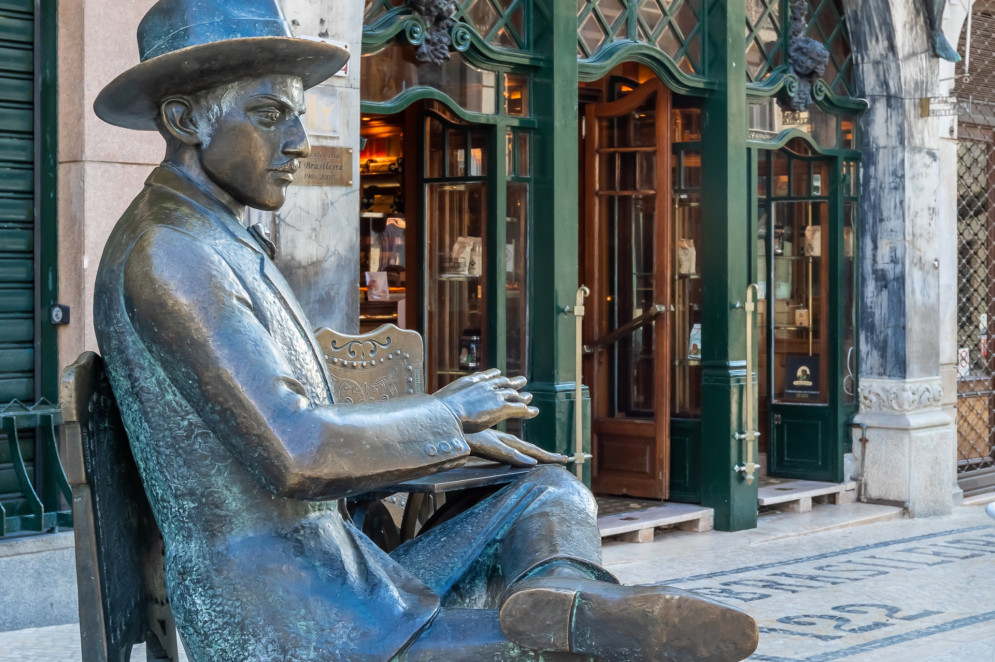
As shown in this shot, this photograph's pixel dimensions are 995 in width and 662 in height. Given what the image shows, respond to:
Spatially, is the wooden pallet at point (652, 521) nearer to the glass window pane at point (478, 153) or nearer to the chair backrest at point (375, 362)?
the glass window pane at point (478, 153)

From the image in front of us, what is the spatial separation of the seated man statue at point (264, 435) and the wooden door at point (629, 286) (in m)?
7.11

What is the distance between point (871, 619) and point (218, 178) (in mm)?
5186

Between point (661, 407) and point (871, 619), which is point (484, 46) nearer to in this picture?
point (661, 407)

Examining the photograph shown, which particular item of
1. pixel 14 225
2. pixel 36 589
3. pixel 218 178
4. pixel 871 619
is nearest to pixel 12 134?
pixel 14 225

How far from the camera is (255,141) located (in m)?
2.91

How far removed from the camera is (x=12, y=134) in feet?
22.2

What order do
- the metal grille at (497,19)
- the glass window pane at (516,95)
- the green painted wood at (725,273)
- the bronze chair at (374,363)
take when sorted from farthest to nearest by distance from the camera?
the green painted wood at (725,273), the glass window pane at (516,95), the metal grille at (497,19), the bronze chair at (374,363)

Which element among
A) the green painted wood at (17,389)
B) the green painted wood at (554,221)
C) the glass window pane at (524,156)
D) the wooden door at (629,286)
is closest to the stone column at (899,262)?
the wooden door at (629,286)

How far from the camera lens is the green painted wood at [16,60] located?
668 centimetres

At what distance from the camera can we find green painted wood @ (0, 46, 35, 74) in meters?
6.68

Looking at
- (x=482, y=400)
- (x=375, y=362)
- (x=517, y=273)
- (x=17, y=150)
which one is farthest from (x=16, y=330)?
(x=482, y=400)

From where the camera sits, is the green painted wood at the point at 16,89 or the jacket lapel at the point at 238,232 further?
the green painted wood at the point at 16,89

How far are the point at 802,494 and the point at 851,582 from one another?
A: 235 centimetres

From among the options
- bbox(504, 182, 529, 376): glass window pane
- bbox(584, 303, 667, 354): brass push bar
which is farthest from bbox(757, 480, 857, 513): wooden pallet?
bbox(504, 182, 529, 376): glass window pane
